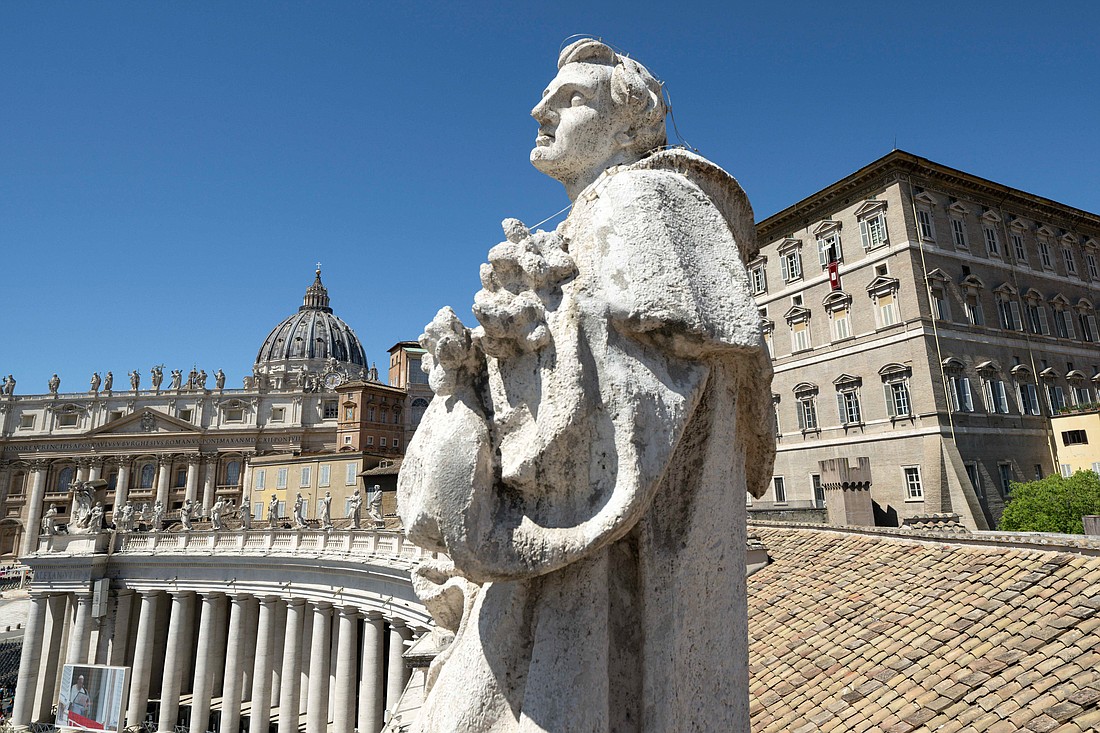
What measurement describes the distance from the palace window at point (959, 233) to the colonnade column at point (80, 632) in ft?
148

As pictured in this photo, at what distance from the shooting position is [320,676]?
74.5 ft

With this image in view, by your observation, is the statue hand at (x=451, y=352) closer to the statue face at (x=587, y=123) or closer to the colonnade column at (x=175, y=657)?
the statue face at (x=587, y=123)

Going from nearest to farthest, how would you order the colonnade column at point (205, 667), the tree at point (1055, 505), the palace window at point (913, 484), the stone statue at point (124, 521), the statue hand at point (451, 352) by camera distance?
the statue hand at point (451, 352) → the tree at point (1055, 505) → the colonnade column at point (205, 667) → the palace window at point (913, 484) → the stone statue at point (124, 521)

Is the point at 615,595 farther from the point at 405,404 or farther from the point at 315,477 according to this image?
the point at 405,404

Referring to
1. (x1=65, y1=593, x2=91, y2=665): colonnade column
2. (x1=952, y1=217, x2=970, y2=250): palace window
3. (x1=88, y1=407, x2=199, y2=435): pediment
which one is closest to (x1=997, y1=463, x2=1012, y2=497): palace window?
(x1=952, y1=217, x2=970, y2=250): palace window

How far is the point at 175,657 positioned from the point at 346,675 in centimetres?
1158

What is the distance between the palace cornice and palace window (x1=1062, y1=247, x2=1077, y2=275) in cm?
158

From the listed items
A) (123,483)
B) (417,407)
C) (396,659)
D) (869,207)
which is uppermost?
(869,207)

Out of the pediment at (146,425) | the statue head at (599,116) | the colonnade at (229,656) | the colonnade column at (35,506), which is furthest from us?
the pediment at (146,425)

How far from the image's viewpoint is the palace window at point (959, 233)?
33.3m

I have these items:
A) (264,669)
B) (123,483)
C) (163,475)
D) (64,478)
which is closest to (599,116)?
(264,669)

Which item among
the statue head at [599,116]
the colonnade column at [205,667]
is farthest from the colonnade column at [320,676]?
the statue head at [599,116]

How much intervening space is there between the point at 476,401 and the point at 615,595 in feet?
3.17

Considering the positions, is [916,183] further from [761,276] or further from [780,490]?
[780,490]
